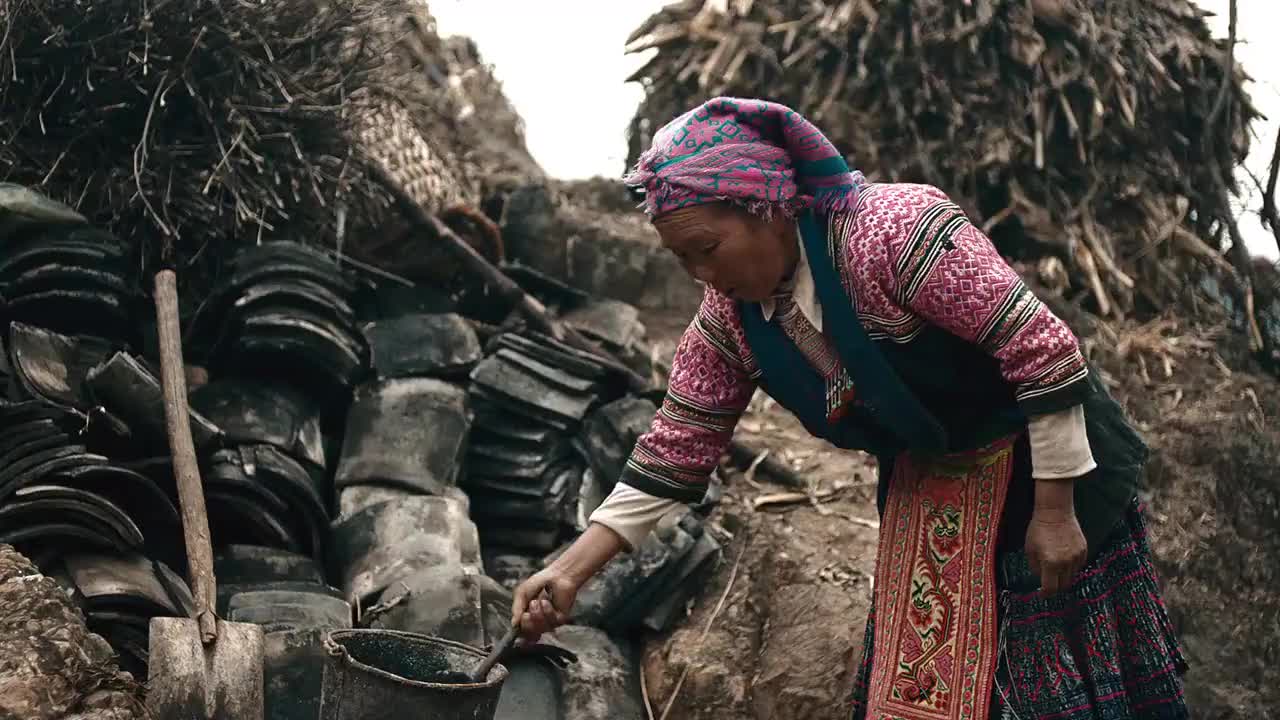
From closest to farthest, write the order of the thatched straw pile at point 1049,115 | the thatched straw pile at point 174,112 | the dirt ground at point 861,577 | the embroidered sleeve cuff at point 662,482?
the embroidered sleeve cuff at point 662,482, the dirt ground at point 861,577, the thatched straw pile at point 174,112, the thatched straw pile at point 1049,115

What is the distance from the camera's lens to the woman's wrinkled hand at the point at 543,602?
7.18 feet

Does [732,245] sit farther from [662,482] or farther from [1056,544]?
[1056,544]

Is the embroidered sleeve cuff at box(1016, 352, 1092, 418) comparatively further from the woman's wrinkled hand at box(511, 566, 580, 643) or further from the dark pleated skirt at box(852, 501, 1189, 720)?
the woman's wrinkled hand at box(511, 566, 580, 643)

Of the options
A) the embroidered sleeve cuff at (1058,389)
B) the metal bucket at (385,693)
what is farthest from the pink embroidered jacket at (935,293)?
the metal bucket at (385,693)

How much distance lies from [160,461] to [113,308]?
0.78 metres

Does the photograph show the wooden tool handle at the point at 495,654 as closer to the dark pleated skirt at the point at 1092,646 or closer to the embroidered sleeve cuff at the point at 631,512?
the embroidered sleeve cuff at the point at 631,512

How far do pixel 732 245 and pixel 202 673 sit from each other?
5.60ft

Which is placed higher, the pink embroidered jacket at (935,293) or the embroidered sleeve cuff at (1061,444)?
the pink embroidered jacket at (935,293)

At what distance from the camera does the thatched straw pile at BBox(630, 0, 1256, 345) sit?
566cm

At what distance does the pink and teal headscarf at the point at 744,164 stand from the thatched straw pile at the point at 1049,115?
3.87m

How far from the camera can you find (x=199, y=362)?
427 centimetres

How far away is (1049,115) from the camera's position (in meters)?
5.76

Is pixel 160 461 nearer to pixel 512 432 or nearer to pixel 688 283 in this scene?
pixel 512 432

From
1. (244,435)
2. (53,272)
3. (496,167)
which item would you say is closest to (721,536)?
(244,435)
